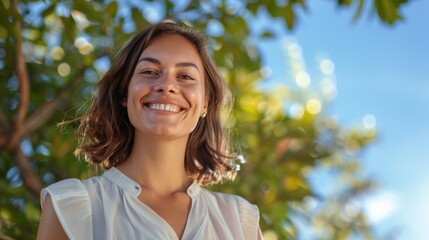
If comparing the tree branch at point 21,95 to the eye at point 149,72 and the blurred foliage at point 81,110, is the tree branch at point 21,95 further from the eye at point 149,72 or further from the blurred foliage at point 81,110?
the eye at point 149,72

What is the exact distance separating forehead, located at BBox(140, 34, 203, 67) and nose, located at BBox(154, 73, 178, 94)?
61mm

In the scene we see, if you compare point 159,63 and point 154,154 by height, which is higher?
point 159,63

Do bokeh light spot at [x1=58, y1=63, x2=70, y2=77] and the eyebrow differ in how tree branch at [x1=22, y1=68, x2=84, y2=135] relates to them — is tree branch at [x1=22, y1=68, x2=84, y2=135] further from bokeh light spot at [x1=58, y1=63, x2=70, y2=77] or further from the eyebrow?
the eyebrow

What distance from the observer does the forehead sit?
2.24 m

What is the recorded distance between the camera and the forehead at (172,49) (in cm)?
224

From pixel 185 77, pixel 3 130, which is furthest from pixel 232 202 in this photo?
pixel 3 130

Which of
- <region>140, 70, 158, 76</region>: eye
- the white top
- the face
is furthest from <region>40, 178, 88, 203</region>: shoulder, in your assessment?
<region>140, 70, 158, 76</region>: eye

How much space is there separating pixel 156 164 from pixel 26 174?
6.11 ft

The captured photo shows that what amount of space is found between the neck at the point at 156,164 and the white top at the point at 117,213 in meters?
0.04

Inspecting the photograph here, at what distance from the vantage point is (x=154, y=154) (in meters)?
2.23

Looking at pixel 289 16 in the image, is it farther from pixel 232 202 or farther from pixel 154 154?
pixel 154 154

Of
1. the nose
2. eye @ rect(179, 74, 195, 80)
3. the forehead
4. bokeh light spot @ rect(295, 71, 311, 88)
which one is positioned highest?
the forehead

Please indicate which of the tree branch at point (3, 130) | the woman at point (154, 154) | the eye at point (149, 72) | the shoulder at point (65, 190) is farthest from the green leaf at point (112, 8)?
the shoulder at point (65, 190)

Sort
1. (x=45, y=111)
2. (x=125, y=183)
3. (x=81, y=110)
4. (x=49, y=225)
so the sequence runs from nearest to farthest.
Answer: (x=49, y=225) < (x=125, y=183) < (x=81, y=110) < (x=45, y=111)
